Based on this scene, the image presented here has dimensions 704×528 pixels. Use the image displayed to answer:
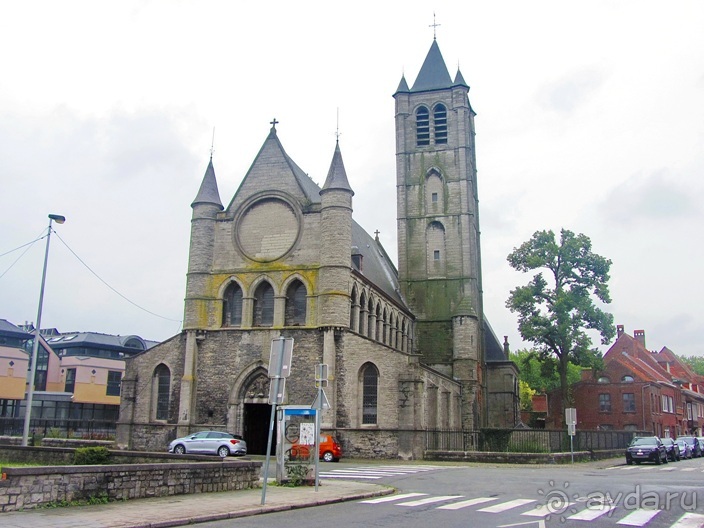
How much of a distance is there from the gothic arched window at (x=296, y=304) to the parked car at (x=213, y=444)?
23.7ft

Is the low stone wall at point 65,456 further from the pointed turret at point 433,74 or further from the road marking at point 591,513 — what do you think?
the pointed turret at point 433,74

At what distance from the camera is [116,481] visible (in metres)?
12.9

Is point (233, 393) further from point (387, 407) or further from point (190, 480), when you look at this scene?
point (190, 480)

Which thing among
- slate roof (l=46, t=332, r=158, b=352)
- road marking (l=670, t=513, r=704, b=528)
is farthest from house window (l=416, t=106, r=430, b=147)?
road marking (l=670, t=513, r=704, b=528)

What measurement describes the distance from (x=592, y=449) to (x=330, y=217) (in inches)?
688

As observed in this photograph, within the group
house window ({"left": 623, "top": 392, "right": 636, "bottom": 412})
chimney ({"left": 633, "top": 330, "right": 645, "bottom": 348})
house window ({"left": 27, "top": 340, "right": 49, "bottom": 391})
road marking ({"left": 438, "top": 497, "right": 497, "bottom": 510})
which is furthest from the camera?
chimney ({"left": 633, "top": 330, "right": 645, "bottom": 348})

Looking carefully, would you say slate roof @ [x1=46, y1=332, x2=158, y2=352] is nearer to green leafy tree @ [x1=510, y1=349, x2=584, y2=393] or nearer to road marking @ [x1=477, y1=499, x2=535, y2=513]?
green leafy tree @ [x1=510, y1=349, x2=584, y2=393]

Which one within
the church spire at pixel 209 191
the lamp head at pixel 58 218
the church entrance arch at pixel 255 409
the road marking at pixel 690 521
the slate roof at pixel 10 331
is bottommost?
the road marking at pixel 690 521

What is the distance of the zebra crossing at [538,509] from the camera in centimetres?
1132

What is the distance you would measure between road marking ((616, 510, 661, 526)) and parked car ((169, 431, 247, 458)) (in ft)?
62.3

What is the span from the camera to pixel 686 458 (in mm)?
38875

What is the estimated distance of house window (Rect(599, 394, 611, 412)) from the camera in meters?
54.0

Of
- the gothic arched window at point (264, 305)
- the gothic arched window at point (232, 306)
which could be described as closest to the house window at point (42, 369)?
the gothic arched window at point (232, 306)

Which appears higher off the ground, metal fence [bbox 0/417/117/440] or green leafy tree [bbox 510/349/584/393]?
green leafy tree [bbox 510/349/584/393]
